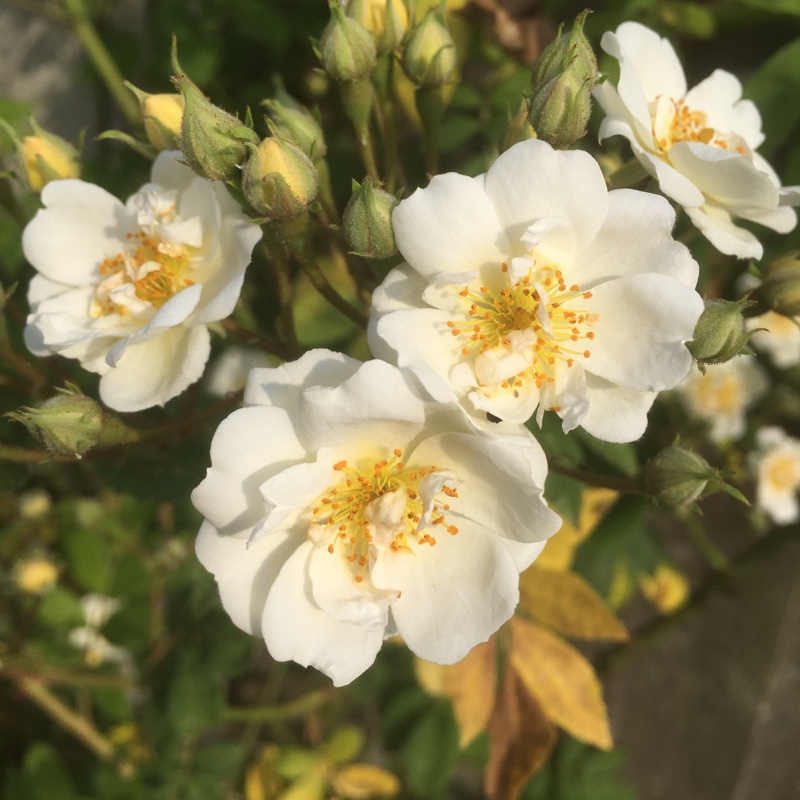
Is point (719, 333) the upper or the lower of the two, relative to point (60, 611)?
upper

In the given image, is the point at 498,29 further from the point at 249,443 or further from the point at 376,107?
the point at 249,443

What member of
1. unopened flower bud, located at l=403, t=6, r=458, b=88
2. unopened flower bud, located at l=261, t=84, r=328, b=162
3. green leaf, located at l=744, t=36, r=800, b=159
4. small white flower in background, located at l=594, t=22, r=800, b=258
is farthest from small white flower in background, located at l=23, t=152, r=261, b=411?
green leaf, located at l=744, t=36, r=800, b=159

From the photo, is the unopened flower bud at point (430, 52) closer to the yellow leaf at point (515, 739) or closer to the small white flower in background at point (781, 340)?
the yellow leaf at point (515, 739)

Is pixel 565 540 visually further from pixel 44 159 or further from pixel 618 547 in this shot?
pixel 44 159

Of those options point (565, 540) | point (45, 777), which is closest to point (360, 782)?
point (45, 777)

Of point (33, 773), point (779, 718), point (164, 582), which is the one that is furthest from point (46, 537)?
point (779, 718)

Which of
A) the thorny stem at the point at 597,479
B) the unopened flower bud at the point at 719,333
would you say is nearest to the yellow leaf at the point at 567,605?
the thorny stem at the point at 597,479

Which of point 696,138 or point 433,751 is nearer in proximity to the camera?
point 696,138
